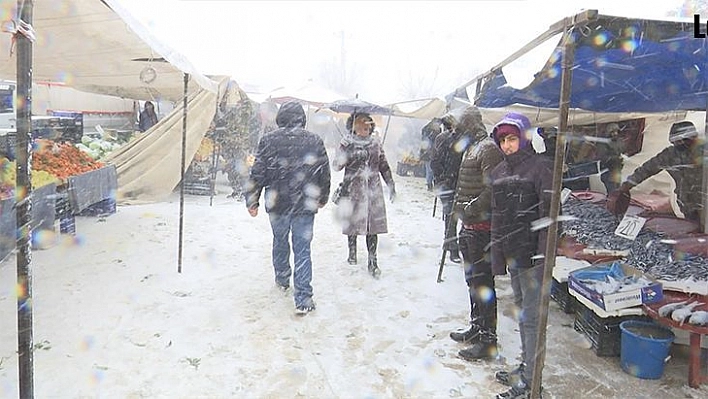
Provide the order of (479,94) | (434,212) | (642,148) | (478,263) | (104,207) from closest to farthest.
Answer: (478,263)
(479,94)
(642,148)
(104,207)
(434,212)

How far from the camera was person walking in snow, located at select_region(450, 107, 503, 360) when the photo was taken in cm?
356

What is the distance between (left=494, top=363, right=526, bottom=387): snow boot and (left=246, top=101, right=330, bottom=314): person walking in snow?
1638 millimetres

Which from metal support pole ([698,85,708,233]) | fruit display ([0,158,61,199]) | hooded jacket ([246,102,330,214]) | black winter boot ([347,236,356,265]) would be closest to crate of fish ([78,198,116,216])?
fruit display ([0,158,61,199])

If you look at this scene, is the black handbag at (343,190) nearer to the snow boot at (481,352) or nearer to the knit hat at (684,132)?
the snow boot at (481,352)

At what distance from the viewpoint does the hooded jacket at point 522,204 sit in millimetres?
2896

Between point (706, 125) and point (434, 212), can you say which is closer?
point (706, 125)

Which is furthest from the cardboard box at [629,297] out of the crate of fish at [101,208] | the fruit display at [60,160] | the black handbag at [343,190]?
the crate of fish at [101,208]

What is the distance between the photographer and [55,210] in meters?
5.59

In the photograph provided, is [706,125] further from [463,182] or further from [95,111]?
[95,111]

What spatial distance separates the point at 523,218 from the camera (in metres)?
2.98

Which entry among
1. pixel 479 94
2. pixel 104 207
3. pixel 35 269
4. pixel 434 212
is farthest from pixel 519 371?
pixel 104 207

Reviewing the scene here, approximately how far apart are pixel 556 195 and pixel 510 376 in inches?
51.9

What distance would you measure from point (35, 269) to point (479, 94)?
14.7 ft

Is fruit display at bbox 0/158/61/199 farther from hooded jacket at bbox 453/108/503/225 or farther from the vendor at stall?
the vendor at stall
